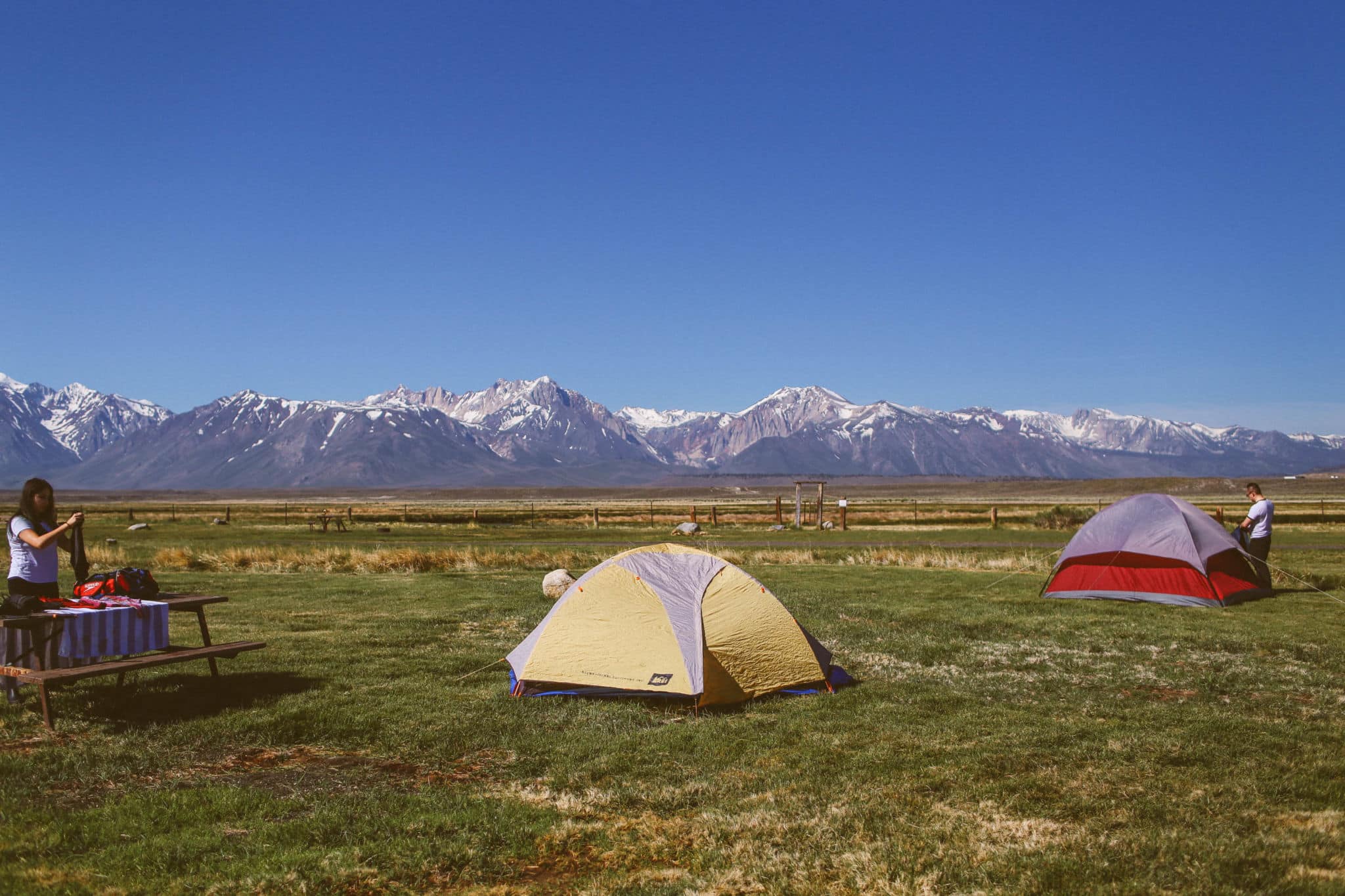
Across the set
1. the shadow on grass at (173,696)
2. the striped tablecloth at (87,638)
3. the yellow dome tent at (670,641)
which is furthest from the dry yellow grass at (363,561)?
the striped tablecloth at (87,638)

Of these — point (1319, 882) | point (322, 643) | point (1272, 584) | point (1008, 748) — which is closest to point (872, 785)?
point (1008, 748)

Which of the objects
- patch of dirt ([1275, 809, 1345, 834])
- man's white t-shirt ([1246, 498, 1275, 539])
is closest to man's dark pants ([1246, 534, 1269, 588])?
man's white t-shirt ([1246, 498, 1275, 539])

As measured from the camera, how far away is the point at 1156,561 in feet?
67.4

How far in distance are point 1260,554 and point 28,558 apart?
2380 cm

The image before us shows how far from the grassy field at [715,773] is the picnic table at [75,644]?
0.66m

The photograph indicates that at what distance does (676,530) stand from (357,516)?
41670mm

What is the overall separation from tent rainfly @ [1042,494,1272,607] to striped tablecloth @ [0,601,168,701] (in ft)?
59.9

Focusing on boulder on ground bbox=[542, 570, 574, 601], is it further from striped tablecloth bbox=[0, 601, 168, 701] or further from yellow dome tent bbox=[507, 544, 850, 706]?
striped tablecloth bbox=[0, 601, 168, 701]

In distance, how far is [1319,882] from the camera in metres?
6.21

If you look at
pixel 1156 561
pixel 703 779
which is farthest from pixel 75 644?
pixel 1156 561

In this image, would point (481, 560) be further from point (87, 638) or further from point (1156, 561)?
point (87, 638)

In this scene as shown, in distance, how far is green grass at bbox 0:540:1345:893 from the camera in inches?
262

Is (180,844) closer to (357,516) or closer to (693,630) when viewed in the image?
(693,630)

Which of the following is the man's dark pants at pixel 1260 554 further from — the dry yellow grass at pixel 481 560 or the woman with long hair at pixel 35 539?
the woman with long hair at pixel 35 539
